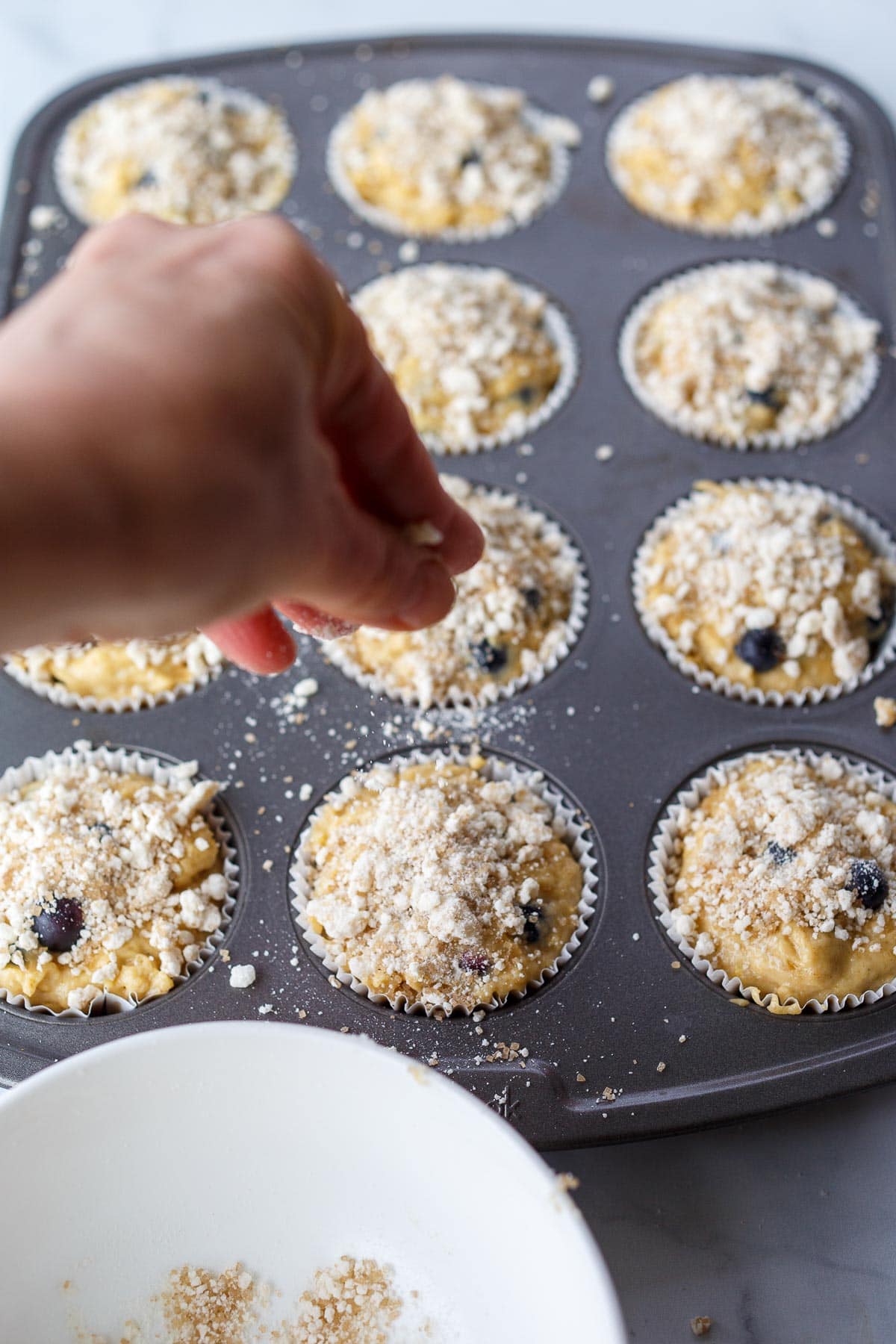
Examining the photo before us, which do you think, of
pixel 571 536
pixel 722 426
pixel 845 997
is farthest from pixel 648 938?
pixel 722 426

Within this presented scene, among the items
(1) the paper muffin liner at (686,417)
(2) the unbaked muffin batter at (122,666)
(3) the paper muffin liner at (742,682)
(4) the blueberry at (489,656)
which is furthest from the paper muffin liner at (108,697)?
(1) the paper muffin liner at (686,417)

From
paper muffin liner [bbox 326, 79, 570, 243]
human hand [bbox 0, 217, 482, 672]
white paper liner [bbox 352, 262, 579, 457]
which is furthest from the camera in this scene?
paper muffin liner [bbox 326, 79, 570, 243]

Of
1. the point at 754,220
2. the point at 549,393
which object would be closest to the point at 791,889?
the point at 549,393

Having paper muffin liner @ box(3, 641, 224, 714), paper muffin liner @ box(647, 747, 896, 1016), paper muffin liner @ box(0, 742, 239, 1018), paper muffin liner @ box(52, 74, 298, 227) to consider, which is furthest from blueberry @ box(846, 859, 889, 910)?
paper muffin liner @ box(52, 74, 298, 227)

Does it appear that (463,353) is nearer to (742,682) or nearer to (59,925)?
(742,682)

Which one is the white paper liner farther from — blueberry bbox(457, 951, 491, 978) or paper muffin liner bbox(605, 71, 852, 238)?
blueberry bbox(457, 951, 491, 978)

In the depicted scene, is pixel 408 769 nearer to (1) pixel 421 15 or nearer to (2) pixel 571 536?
(2) pixel 571 536

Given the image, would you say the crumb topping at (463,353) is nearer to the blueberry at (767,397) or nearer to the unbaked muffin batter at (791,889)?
the blueberry at (767,397)
